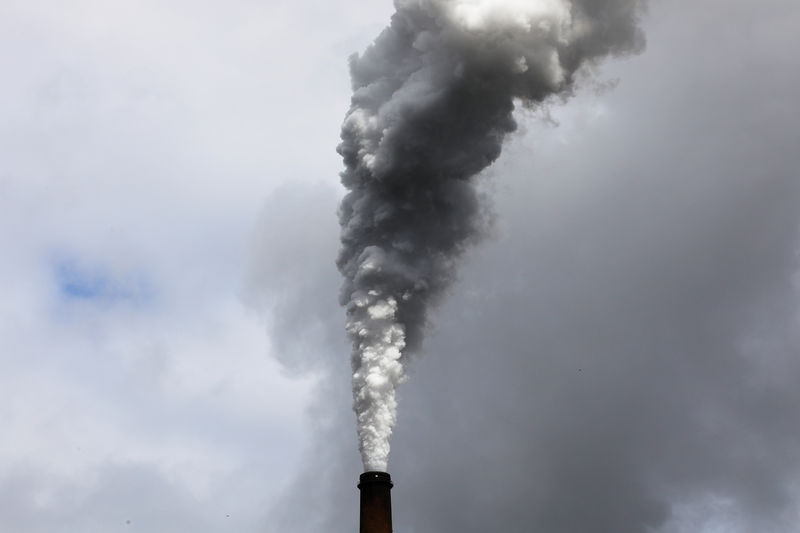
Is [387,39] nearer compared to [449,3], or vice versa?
[449,3]

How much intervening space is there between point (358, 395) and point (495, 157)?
1511 cm

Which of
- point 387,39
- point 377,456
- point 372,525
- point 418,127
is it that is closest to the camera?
point 372,525

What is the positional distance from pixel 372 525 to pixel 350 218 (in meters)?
17.5

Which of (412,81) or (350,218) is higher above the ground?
(412,81)

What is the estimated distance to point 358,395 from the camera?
1916 inches

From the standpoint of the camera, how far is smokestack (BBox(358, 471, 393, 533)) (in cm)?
4372

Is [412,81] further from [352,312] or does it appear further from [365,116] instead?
[352,312]

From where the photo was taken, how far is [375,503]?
44250 mm

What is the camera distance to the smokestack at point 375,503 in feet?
143

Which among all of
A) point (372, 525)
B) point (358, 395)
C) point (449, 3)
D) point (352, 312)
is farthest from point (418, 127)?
point (372, 525)

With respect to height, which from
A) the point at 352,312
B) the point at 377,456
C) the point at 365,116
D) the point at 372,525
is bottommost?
the point at 372,525

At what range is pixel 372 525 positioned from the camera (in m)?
43.6

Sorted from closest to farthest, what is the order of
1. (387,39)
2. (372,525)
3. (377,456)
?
1. (372,525)
2. (377,456)
3. (387,39)

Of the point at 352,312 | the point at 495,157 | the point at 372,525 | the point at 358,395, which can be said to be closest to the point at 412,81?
the point at 495,157
